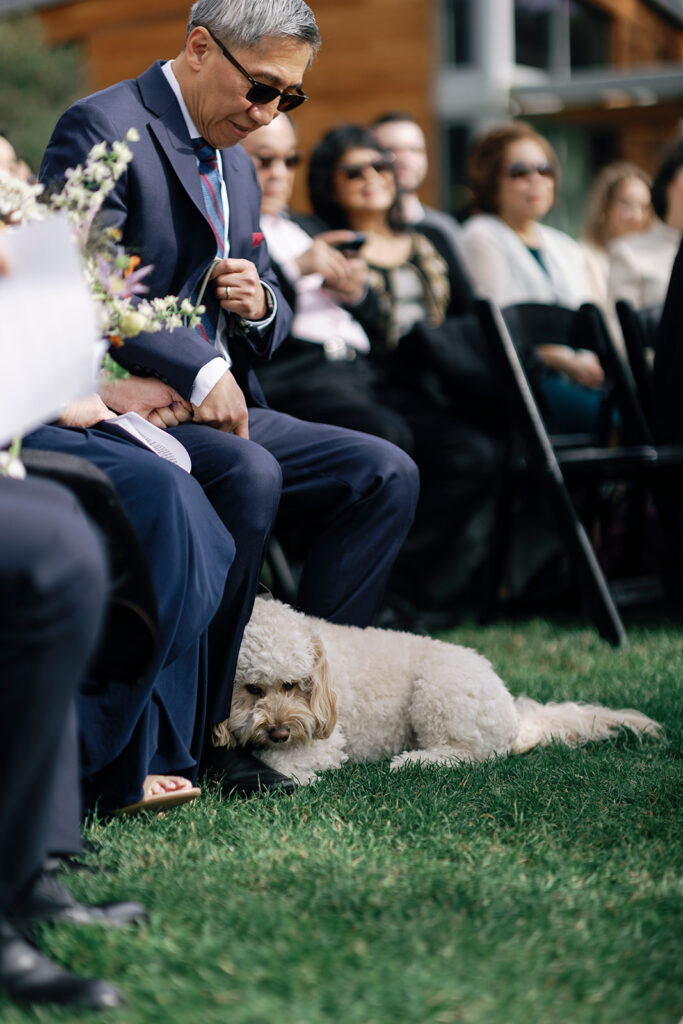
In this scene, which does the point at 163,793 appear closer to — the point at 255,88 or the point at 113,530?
the point at 113,530

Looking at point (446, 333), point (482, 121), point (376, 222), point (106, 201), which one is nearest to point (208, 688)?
point (106, 201)

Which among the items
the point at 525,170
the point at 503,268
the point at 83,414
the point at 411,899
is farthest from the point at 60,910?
the point at 525,170

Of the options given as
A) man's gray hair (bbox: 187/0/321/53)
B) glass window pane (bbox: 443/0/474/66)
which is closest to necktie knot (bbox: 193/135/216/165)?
man's gray hair (bbox: 187/0/321/53)

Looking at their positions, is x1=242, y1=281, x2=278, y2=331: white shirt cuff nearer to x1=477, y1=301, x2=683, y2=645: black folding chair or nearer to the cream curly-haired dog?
the cream curly-haired dog

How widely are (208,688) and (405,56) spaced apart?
1491 cm

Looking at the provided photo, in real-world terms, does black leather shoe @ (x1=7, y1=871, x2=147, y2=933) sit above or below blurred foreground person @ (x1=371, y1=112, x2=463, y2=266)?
below

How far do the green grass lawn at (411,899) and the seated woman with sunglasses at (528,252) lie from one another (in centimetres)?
287

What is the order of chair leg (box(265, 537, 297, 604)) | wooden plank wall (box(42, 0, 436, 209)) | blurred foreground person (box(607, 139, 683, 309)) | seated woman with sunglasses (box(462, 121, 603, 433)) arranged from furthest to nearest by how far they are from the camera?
1. wooden plank wall (box(42, 0, 436, 209))
2. blurred foreground person (box(607, 139, 683, 309))
3. seated woman with sunglasses (box(462, 121, 603, 433))
4. chair leg (box(265, 537, 297, 604))

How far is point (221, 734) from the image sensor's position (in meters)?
3.39

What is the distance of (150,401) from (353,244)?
2216 mm

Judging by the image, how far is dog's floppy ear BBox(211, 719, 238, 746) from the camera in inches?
A: 133

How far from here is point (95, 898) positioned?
8.00ft

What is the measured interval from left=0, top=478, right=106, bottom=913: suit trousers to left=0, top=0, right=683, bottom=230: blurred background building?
1463cm

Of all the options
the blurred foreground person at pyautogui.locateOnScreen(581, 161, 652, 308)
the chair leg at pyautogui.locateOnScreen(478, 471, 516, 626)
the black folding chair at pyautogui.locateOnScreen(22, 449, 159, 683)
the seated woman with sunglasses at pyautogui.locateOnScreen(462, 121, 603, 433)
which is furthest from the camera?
the blurred foreground person at pyautogui.locateOnScreen(581, 161, 652, 308)
